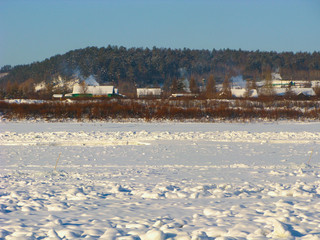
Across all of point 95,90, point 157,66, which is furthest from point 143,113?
point 157,66

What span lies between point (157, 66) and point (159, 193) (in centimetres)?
14230

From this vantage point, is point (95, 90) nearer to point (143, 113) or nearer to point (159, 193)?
point (143, 113)

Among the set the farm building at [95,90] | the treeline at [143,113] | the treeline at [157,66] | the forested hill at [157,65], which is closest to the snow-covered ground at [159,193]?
the treeline at [143,113]

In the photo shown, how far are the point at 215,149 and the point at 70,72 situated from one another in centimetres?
13593

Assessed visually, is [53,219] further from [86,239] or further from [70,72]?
[70,72]

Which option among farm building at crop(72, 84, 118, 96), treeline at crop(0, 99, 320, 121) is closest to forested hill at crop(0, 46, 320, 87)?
farm building at crop(72, 84, 118, 96)

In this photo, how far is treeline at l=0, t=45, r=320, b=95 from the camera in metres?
139

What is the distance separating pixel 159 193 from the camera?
243 inches

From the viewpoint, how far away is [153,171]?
852 centimetres

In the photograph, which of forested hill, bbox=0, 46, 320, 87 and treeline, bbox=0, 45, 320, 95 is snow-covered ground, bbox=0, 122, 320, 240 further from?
forested hill, bbox=0, 46, 320, 87

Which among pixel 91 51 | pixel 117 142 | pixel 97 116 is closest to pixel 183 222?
pixel 117 142

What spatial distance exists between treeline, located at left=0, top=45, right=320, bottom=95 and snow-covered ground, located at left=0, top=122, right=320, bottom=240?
115 m

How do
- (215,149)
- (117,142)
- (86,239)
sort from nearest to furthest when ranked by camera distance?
(86,239) < (215,149) < (117,142)

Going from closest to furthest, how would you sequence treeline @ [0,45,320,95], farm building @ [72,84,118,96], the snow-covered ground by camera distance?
the snow-covered ground → farm building @ [72,84,118,96] → treeline @ [0,45,320,95]
